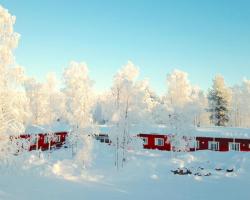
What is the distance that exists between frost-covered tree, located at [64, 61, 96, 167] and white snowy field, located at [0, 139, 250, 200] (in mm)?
2479

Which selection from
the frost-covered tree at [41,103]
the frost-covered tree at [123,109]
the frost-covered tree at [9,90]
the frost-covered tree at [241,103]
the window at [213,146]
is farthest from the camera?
the frost-covered tree at [241,103]

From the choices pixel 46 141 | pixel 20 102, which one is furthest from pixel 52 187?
pixel 46 141

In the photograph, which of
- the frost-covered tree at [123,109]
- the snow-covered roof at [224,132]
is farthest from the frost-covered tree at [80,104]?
the snow-covered roof at [224,132]

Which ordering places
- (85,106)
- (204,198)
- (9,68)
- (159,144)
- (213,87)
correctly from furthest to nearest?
(213,87)
(159,144)
(85,106)
(204,198)
(9,68)

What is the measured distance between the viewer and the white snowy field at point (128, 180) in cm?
2122

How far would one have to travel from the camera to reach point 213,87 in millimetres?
59562

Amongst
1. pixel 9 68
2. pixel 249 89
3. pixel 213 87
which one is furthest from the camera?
pixel 249 89

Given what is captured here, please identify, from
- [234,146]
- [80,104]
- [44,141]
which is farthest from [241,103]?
[80,104]

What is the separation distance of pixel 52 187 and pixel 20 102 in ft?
26.8

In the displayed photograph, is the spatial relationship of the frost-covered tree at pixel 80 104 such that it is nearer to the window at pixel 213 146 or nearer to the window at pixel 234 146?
the window at pixel 213 146

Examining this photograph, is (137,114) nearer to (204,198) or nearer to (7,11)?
(204,198)

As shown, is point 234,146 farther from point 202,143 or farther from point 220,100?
point 220,100

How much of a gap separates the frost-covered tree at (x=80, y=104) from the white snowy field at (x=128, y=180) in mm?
2479

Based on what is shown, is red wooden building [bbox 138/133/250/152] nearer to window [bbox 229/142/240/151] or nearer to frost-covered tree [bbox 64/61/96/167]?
window [bbox 229/142/240/151]
